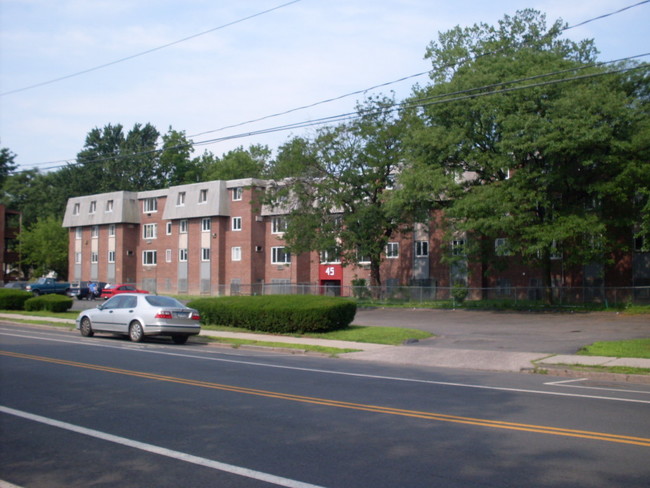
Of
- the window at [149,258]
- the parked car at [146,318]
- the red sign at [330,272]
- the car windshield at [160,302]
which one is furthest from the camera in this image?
the window at [149,258]

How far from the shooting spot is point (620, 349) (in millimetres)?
17594

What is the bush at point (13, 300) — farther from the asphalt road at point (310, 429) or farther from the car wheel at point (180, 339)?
the asphalt road at point (310, 429)

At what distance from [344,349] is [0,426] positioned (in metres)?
11.8

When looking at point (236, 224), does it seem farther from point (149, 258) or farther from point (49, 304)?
point (49, 304)

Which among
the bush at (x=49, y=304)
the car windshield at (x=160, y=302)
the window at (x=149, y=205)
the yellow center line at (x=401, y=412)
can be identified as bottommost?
the yellow center line at (x=401, y=412)

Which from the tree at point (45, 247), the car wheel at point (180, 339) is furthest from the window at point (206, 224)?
the car wheel at point (180, 339)

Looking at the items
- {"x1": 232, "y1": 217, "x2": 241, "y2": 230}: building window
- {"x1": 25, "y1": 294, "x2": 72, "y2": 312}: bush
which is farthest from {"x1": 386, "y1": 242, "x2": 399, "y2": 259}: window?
{"x1": 25, "y1": 294, "x2": 72, "y2": 312}: bush

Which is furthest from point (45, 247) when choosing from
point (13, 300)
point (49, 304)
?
point (49, 304)

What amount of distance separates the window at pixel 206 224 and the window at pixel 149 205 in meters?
8.82

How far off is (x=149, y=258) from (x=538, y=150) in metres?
48.6

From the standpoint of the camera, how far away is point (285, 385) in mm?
12062

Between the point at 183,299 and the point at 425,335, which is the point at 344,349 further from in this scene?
the point at 183,299

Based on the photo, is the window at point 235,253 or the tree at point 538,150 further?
the window at point 235,253

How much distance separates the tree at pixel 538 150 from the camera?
32.0 metres
